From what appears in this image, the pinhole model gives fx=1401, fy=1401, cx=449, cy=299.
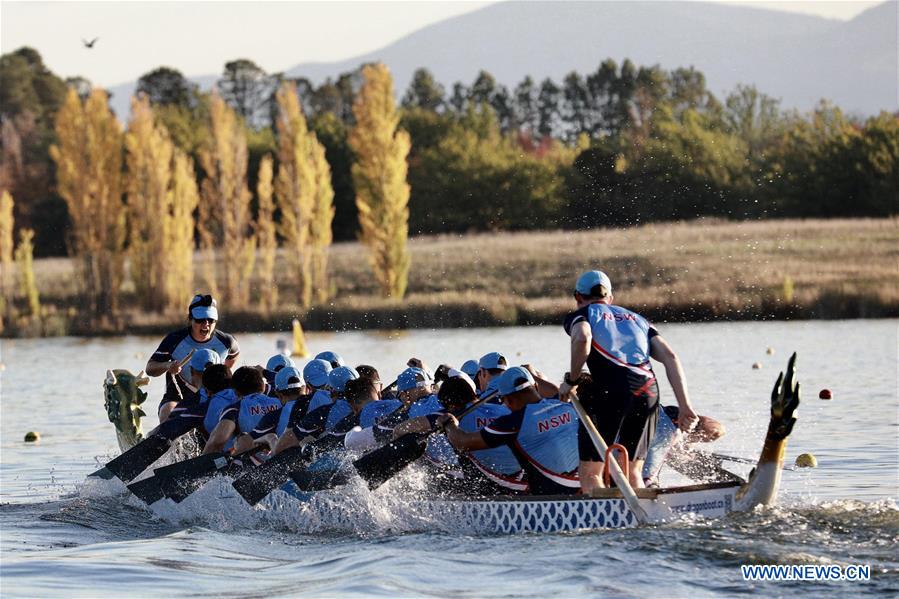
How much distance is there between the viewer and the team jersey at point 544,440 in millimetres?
10422

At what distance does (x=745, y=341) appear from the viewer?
117 feet

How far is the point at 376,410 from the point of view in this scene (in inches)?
462

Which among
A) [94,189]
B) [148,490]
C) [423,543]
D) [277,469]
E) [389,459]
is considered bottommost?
[423,543]

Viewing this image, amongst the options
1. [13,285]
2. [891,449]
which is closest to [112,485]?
[891,449]

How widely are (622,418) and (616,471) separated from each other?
44 centimetres

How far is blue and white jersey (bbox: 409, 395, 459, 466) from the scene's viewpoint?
11273mm

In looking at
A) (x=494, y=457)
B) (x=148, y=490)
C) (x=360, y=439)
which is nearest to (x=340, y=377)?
(x=360, y=439)

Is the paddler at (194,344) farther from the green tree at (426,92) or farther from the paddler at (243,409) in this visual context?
the green tree at (426,92)

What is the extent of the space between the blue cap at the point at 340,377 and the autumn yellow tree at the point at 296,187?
1563 inches

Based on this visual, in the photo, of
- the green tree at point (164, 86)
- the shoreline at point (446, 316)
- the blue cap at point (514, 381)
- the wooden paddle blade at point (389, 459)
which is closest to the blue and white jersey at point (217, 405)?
the wooden paddle blade at point (389, 459)

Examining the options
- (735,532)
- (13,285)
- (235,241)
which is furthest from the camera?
(13,285)

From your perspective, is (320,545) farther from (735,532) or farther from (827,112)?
(827,112)

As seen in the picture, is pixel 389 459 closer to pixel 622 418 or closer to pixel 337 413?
pixel 337 413

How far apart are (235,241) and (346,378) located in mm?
41528
